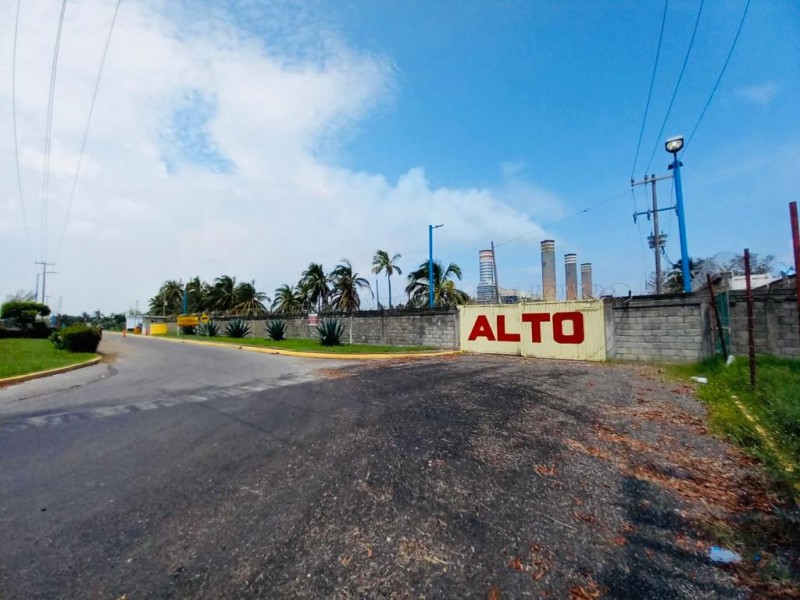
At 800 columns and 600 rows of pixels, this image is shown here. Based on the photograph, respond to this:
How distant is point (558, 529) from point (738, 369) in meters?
8.45

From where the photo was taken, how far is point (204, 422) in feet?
20.6

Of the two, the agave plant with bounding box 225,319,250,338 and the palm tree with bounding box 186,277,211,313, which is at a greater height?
the palm tree with bounding box 186,277,211,313

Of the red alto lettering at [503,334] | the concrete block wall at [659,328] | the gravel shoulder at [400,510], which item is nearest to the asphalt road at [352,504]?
the gravel shoulder at [400,510]

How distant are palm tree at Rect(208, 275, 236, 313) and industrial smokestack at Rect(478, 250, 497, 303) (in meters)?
53.3

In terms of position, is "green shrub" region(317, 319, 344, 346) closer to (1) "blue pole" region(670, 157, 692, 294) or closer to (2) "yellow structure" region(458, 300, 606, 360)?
(2) "yellow structure" region(458, 300, 606, 360)

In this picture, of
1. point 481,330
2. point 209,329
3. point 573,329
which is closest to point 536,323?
point 573,329

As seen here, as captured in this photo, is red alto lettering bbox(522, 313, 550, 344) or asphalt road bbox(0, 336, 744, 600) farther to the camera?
red alto lettering bbox(522, 313, 550, 344)

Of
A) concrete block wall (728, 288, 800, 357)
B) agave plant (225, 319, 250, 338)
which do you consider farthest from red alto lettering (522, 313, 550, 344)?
agave plant (225, 319, 250, 338)

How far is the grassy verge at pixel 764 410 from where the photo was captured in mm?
4305

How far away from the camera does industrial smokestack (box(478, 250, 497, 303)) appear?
2441 cm

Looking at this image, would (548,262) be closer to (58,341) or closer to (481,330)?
(481,330)

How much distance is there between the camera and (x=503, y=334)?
54.4ft

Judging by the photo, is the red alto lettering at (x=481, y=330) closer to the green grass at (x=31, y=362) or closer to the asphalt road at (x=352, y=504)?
the asphalt road at (x=352, y=504)

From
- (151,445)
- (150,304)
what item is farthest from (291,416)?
(150,304)
